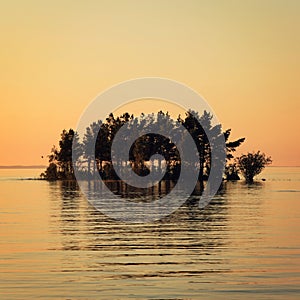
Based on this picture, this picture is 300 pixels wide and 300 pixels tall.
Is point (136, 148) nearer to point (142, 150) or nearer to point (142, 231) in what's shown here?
point (142, 150)

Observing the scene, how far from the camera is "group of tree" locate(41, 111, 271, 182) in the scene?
11981cm

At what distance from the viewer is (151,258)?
2422 centimetres

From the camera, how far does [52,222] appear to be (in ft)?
125

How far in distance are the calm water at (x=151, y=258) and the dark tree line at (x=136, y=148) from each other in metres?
79.4

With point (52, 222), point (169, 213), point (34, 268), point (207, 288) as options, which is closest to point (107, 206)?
point (169, 213)

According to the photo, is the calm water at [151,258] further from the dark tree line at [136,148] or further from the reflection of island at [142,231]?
the dark tree line at [136,148]

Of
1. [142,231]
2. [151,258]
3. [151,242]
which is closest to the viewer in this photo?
[151,258]

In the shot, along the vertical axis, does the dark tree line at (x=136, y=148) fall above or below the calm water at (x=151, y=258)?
above

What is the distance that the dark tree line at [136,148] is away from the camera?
120m

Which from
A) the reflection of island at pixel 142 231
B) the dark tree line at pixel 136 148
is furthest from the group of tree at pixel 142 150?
the reflection of island at pixel 142 231

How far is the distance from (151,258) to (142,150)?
3926 inches

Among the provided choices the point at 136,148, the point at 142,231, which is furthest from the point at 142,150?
the point at 142,231

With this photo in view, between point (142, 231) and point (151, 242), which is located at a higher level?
point (142, 231)

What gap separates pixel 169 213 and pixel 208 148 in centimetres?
7435
